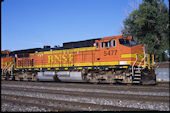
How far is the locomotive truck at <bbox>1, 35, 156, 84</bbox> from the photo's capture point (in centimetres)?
1334

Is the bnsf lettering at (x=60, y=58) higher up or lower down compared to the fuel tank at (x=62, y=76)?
higher up

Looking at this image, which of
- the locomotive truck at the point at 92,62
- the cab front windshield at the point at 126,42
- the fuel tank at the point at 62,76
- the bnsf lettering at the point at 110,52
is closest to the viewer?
the locomotive truck at the point at 92,62

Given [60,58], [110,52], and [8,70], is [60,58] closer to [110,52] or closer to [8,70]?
[110,52]

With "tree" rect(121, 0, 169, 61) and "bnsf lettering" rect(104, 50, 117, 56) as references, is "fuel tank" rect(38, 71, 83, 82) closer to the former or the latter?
"bnsf lettering" rect(104, 50, 117, 56)

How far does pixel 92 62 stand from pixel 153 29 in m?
14.2

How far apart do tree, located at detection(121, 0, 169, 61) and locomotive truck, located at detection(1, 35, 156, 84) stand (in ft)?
30.1

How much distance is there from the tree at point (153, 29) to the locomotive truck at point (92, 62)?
30.1ft

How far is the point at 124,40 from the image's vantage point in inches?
544

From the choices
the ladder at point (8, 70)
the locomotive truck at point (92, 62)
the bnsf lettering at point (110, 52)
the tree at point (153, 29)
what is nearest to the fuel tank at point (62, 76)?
the locomotive truck at point (92, 62)

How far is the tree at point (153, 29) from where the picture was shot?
81.3ft

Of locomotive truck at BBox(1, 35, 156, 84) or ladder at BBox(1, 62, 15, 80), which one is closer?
locomotive truck at BBox(1, 35, 156, 84)

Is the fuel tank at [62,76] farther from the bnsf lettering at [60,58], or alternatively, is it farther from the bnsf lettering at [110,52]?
the bnsf lettering at [110,52]

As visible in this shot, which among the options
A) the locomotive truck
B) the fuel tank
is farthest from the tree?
the fuel tank

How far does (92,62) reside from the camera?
1520 centimetres
